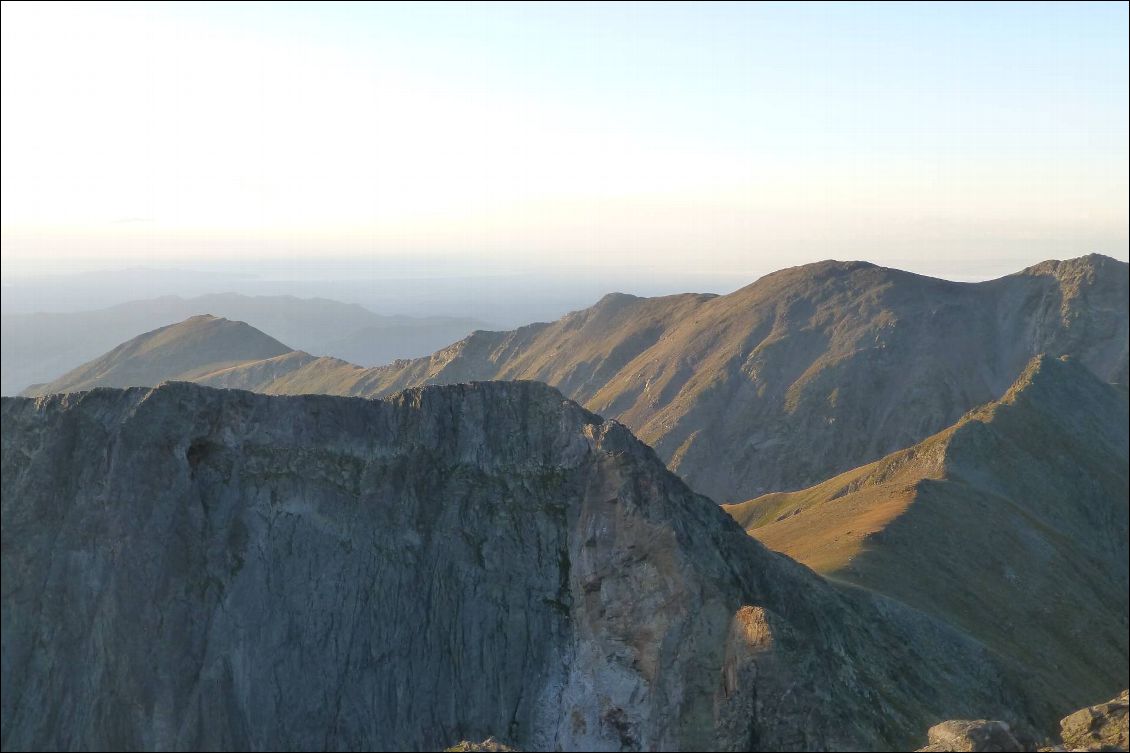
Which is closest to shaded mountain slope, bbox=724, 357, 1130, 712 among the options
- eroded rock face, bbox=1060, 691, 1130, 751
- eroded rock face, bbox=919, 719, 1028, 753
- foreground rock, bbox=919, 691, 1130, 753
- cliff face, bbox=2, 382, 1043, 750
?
eroded rock face, bbox=1060, 691, 1130, 751

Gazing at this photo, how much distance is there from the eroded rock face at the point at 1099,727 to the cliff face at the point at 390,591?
16.5 ft

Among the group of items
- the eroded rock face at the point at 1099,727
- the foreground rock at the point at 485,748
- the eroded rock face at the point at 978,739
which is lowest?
the eroded rock face at the point at 1099,727

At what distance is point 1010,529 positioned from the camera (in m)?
70.2

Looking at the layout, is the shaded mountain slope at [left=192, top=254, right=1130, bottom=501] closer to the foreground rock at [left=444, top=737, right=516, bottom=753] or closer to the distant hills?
the distant hills

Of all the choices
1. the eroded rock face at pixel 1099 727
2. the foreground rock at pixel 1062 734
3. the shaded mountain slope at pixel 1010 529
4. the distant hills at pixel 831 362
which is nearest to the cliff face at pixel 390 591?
the foreground rock at pixel 1062 734

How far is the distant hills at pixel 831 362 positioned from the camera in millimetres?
123375

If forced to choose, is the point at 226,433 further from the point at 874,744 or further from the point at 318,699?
the point at 874,744

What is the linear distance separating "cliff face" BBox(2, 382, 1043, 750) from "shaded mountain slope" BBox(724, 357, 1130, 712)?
1950 cm

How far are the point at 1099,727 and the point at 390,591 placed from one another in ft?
91.3

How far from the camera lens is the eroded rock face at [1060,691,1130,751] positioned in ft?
116

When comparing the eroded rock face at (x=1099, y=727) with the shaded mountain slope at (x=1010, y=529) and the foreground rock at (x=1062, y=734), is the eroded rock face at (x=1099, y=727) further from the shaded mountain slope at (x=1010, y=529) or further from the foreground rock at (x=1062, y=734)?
the shaded mountain slope at (x=1010, y=529)

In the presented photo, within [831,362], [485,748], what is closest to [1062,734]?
[485,748]

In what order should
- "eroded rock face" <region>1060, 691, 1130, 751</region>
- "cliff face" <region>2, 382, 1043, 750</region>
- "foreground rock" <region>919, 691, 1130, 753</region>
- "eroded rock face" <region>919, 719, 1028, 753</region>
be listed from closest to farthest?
1. "eroded rock face" <region>919, 719, 1028, 753</region>
2. "foreground rock" <region>919, 691, 1130, 753</region>
3. "cliff face" <region>2, 382, 1043, 750</region>
4. "eroded rock face" <region>1060, 691, 1130, 751</region>

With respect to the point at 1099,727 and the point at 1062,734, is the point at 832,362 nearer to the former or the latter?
the point at 1062,734
